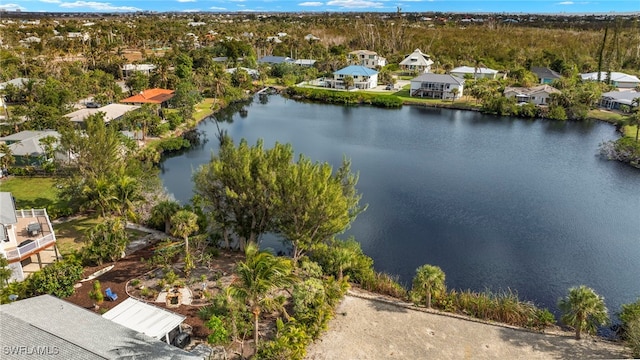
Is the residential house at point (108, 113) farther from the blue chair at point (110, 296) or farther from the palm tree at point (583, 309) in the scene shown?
the palm tree at point (583, 309)

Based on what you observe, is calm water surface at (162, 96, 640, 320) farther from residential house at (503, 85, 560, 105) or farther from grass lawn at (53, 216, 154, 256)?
residential house at (503, 85, 560, 105)

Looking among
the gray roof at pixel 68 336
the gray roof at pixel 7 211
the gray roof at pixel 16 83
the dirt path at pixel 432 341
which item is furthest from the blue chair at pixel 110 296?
the gray roof at pixel 16 83

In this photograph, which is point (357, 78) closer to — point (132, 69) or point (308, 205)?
point (132, 69)

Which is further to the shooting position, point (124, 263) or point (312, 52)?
point (312, 52)

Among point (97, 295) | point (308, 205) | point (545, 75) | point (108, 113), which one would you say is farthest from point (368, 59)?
point (97, 295)

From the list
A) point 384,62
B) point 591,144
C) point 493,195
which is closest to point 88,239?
point 493,195

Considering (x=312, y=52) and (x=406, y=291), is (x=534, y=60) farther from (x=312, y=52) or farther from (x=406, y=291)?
(x=406, y=291)
